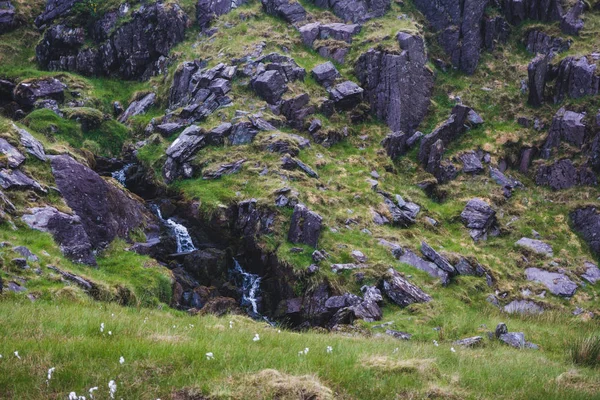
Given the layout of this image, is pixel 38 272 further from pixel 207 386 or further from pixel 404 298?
pixel 404 298

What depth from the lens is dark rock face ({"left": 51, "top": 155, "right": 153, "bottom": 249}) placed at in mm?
19641

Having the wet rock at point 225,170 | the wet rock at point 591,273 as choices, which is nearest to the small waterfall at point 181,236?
the wet rock at point 225,170

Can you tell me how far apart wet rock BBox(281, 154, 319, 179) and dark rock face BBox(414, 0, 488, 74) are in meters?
19.5

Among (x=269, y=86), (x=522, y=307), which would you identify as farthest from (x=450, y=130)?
(x=522, y=307)

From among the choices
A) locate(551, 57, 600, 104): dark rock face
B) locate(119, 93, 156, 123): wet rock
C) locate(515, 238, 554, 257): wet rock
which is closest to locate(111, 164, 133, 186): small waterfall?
locate(119, 93, 156, 123): wet rock

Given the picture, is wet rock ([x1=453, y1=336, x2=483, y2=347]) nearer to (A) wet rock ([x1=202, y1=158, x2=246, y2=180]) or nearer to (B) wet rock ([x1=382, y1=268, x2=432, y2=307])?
(B) wet rock ([x1=382, y1=268, x2=432, y2=307])

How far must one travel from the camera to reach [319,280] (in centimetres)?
1966

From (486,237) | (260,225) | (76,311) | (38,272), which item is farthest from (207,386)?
(486,237)

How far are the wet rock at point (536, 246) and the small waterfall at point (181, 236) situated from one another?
56.2ft

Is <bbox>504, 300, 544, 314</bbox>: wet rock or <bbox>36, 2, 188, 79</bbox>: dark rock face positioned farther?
<bbox>36, 2, 188, 79</bbox>: dark rock face

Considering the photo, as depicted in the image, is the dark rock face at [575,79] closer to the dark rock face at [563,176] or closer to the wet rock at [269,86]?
the dark rock face at [563,176]

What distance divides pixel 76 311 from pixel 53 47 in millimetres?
39282

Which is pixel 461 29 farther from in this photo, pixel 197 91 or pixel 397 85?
pixel 197 91

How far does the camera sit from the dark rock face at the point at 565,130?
3008 cm
